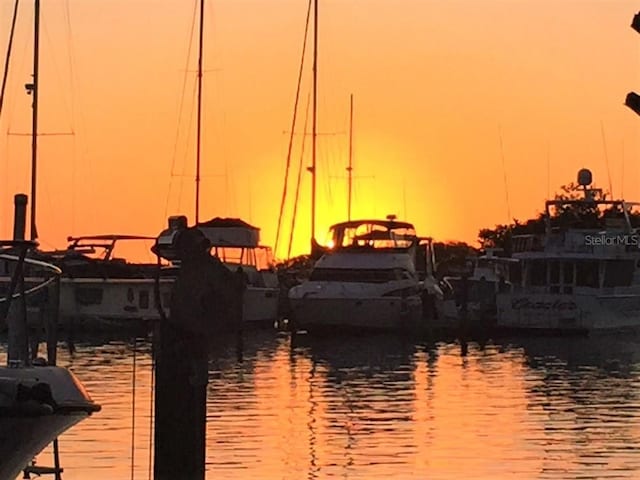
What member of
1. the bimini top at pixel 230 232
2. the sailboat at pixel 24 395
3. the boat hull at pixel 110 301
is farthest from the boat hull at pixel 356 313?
the sailboat at pixel 24 395

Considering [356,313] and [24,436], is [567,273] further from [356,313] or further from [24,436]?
[24,436]

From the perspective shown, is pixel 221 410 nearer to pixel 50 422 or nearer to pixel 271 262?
pixel 50 422

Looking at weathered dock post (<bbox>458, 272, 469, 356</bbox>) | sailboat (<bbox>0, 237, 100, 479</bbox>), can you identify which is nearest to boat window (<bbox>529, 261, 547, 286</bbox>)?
weathered dock post (<bbox>458, 272, 469, 356</bbox>)

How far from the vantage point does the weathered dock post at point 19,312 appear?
16.3m

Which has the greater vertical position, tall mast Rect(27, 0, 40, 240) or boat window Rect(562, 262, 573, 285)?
tall mast Rect(27, 0, 40, 240)

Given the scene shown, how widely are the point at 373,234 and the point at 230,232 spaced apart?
25.8 ft

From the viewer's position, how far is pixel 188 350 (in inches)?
630

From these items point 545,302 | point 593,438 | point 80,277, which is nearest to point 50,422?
point 593,438

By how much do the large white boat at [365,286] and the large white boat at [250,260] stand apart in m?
3.76

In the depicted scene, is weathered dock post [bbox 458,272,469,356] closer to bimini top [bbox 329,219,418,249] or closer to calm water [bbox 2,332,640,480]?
calm water [bbox 2,332,640,480]

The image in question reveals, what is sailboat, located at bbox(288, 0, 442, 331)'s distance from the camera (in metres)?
61.6

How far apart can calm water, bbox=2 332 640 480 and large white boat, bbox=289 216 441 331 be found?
10277 mm

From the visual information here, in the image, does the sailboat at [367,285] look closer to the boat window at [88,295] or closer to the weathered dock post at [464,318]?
the weathered dock post at [464,318]

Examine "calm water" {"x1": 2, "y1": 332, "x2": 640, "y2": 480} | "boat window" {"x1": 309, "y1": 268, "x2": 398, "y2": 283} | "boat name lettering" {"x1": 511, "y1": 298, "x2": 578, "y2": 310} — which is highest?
"boat window" {"x1": 309, "y1": 268, "x2": 398, "y2": 283}
